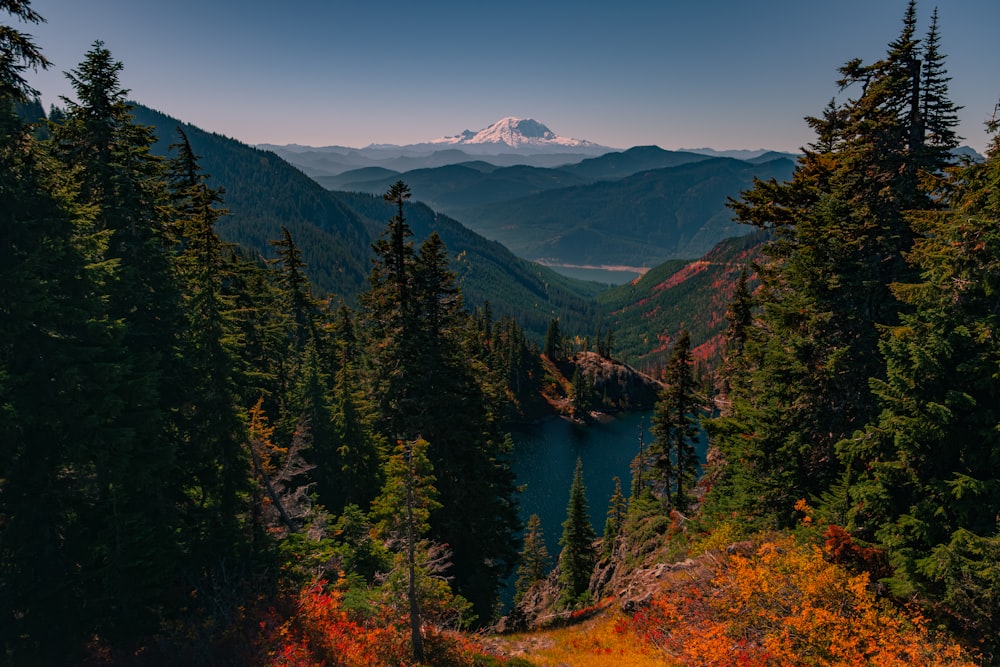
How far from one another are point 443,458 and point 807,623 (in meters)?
19.8

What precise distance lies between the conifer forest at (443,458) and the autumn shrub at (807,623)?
0.09m

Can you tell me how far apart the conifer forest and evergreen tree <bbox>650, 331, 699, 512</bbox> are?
8.05m

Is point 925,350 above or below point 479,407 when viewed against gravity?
above

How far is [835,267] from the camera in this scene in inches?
694

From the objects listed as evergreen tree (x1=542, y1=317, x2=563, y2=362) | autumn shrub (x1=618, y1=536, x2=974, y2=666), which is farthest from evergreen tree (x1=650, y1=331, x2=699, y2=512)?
evergreen tree (x1=542, y1=317, x2=563, y2=362)

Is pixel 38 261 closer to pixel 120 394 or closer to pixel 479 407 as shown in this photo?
pixel 120 394

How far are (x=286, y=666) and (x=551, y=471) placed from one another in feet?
292

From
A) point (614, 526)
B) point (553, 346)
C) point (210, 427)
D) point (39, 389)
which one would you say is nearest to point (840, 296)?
point (210, 427)

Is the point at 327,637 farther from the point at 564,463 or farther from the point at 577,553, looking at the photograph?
the point at 564,463

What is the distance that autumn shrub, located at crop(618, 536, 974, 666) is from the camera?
11.1m

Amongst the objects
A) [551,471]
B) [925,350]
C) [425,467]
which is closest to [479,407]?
[425,467]

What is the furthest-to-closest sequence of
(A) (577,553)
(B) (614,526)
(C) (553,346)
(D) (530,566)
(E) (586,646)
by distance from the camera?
(C) (553,346) → (D) (530,566) → (B) (614,526) → (A) (577,553) → (E) (586,646)

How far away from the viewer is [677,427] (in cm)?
3603

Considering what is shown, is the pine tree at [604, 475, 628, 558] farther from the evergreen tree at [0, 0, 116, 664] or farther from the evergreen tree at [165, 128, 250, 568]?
the evergreen tree at [0, 0, 116, 664]
